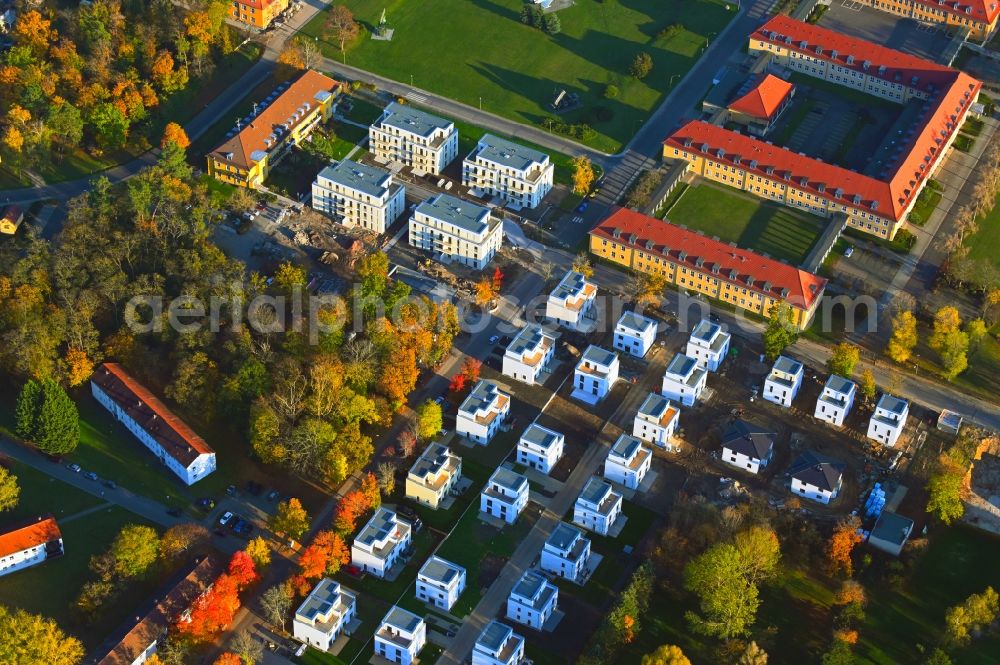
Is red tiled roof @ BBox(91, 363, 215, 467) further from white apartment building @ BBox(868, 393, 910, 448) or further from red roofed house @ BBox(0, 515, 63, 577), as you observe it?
white apartment building @ BBox(868, 393, 910, 448)

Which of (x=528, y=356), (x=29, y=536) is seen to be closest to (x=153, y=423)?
(x=29, y=536)

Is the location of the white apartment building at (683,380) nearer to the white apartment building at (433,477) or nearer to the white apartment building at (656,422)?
the white apartment building at (656,422)

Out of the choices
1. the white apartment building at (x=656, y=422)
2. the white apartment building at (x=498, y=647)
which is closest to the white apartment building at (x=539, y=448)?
the white apartment building at (x=656, y=422)

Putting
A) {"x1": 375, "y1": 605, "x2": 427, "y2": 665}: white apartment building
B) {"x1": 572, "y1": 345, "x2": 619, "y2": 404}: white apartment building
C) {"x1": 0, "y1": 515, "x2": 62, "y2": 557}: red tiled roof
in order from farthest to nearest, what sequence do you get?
{"x1": 572, "y1": 345, "x2": 619, "y2": 404}: white apartment building → {"x1": 0, "y1": 515, "x2": 62, "y2": 557}: red tiled roof → {"x1": 375, "y1": 605, "x2": 427, "y2": 665}: white apartment building

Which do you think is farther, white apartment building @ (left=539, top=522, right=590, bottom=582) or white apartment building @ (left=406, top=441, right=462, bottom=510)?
white apartment building @ (left=406, top=441, right=462, bottom=510)

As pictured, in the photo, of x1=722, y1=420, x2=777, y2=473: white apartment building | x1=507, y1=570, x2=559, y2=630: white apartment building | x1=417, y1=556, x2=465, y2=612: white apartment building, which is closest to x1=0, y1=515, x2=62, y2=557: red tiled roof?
x1=417, y1=556, x2=465, y2=612: white apartment building

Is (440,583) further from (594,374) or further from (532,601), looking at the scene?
(594,374)

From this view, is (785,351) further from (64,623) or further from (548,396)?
(64,623)
